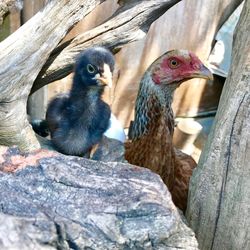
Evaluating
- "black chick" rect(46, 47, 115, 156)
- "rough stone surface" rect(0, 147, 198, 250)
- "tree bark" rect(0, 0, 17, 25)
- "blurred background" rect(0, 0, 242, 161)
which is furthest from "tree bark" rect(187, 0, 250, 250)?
"blurred background" rect(0, 0, 242, 161)

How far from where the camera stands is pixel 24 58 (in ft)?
5.86

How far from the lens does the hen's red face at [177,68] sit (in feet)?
7.05

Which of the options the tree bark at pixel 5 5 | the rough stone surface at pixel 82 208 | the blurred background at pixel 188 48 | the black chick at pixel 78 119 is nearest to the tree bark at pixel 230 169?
the rough stone surface at pixel 82 208

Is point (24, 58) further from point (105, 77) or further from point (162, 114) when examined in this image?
point (162, 114)

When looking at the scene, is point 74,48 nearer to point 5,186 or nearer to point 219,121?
point 219,121

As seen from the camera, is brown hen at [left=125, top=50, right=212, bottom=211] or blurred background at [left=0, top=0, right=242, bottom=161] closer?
brown hen at [left=125, top=50, right=212, bottom=211]

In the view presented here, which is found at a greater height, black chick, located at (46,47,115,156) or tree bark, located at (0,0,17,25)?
tree bark, located at (0,0,17,25)

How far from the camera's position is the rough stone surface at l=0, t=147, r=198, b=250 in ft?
3.90

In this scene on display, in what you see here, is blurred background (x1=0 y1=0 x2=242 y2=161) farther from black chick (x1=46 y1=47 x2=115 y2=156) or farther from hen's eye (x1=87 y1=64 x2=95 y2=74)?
hen's eye (x1=87 y1=64 x2=95 y2=74)

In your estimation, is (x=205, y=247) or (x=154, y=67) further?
(x=154, y=67)

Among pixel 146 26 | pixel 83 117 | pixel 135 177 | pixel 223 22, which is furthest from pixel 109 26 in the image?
pixel 223 22

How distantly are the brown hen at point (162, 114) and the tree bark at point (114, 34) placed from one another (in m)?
0.18

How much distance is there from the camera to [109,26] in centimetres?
203

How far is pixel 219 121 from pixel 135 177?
33 cm
